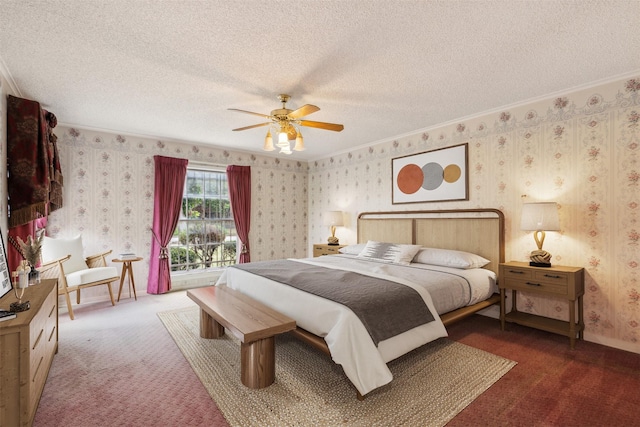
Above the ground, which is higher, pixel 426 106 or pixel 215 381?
pixel 426 106

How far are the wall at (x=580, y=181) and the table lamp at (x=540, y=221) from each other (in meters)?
0.28

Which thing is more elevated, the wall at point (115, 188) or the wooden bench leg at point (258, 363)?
the wall at point (115, 188)

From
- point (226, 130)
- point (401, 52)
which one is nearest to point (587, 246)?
point (401, 52)

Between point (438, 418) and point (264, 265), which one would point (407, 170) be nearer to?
point (264, 265)

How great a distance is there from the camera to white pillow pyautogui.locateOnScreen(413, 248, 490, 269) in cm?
346

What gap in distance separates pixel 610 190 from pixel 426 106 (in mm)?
1963

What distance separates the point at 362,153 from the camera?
5.47m

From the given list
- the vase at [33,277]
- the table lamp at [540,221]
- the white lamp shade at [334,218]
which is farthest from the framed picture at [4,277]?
the table lamp at [540,221]

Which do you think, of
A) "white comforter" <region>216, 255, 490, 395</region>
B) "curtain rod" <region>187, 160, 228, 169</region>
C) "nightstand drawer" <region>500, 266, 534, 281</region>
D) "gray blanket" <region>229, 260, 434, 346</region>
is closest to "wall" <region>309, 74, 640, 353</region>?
"nightstand drawer" <region>500, 266, 534, 281</region>

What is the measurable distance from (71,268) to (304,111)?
3.68 m

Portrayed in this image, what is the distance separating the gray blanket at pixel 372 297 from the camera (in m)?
2.18

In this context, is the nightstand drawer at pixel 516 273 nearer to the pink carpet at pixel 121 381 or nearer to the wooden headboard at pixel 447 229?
the wooden headboard at pixel 447 229

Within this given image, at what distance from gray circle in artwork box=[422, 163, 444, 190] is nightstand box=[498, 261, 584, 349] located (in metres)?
1.42

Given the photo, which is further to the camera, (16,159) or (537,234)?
(537,234)
